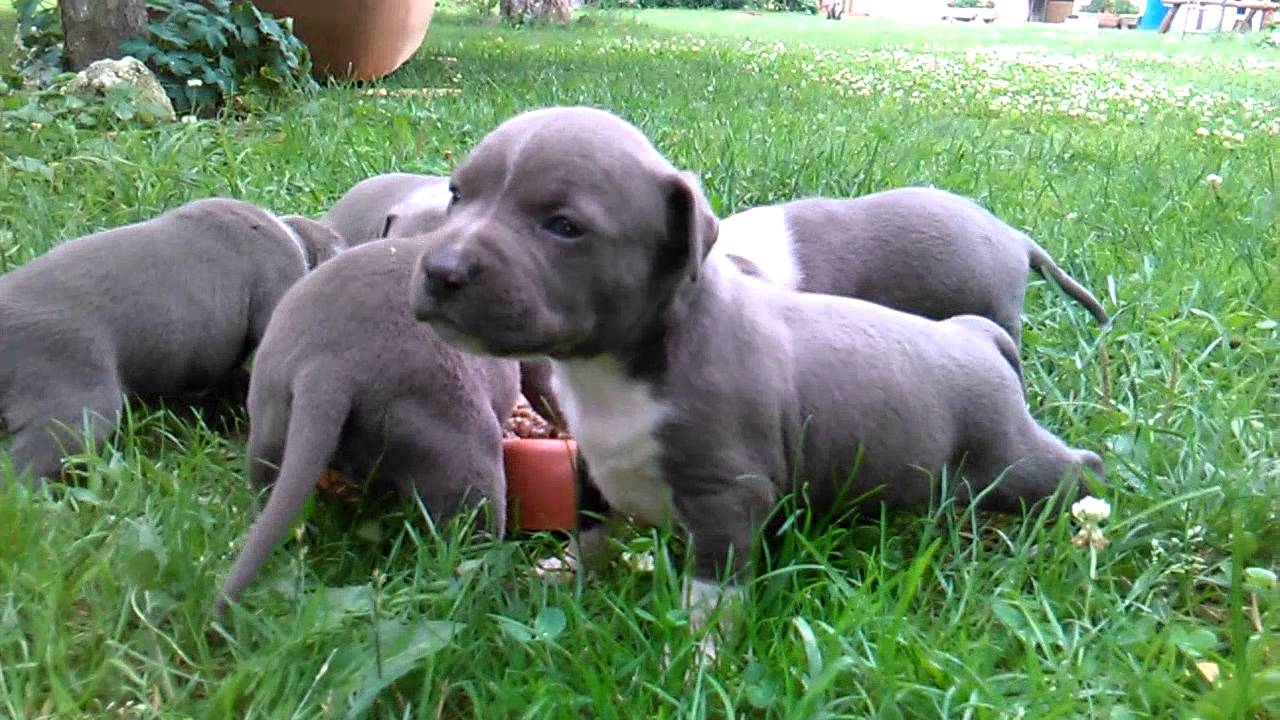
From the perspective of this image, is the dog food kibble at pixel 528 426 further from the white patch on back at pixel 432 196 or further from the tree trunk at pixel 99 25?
the tree trunk at pixel 99 25

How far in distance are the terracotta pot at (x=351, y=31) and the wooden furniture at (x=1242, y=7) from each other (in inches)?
1110

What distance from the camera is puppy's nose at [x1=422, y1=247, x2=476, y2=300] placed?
6.23 feet

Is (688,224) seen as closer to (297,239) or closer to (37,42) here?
(297,239)

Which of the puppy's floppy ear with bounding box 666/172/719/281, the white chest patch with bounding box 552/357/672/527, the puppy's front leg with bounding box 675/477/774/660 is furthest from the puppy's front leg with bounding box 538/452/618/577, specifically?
the puppy's floppy ear with bounding box 666/172/719/281

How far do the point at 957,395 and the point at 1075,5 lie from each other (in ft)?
158

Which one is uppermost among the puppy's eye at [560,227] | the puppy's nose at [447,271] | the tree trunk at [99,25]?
the puppy's eye at [560,227]

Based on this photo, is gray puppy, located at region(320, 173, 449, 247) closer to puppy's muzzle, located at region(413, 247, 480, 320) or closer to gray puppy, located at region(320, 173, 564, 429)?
gray puppy, located at region(320, 173, 564, 429)

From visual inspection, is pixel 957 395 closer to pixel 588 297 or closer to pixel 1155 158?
pixel 588 297

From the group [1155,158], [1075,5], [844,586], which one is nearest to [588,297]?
[844,586]

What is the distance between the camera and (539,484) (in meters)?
2.62

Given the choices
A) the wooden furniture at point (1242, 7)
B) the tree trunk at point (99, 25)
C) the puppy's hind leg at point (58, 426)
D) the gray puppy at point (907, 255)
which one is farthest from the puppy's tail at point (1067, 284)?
the wooden furniture at point (1242, 7)

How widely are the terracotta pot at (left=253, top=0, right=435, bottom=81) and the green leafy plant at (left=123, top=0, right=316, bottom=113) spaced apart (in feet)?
2.63

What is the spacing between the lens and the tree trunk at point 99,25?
6312 mm

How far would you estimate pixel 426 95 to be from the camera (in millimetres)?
7219
